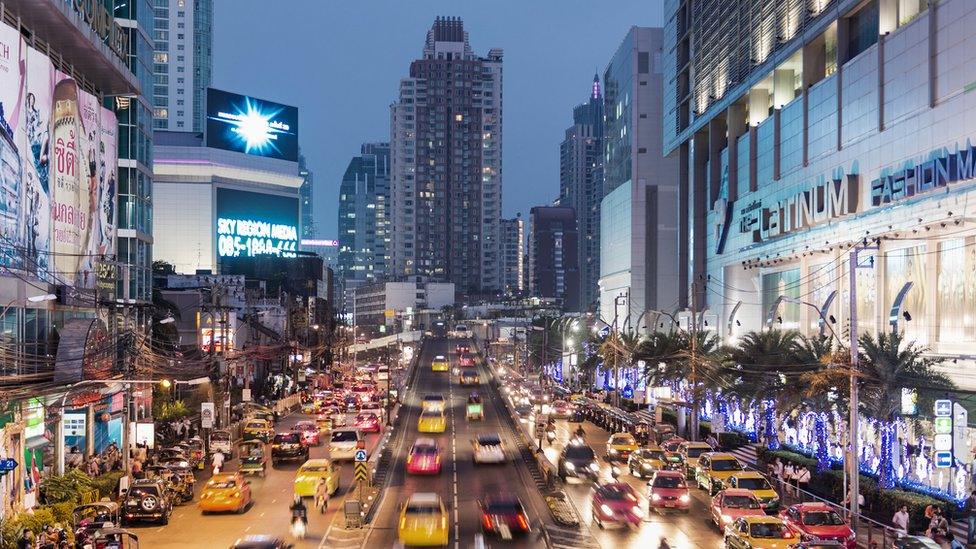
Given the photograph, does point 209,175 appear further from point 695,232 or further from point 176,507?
point 176,507

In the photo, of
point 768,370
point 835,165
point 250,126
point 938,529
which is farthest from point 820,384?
point 250,126

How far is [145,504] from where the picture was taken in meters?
36.2

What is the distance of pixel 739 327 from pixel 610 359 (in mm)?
11648

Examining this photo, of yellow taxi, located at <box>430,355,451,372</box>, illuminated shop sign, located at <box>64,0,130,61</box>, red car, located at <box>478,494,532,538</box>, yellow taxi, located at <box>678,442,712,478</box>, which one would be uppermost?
illuminated shop sign, located at <box>64,0,130,61</box>

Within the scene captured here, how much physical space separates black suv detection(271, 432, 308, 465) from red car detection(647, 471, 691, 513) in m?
22.7

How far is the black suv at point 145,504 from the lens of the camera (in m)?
36.1

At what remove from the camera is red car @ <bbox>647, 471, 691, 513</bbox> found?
3862 cm

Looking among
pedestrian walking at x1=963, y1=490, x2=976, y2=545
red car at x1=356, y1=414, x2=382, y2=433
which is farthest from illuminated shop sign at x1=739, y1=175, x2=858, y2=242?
red car at x1=356, y1=414, x2=382, y2=433

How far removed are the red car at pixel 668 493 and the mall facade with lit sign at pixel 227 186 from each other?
108 metres

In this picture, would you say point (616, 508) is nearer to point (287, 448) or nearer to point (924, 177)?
point (287, 448)

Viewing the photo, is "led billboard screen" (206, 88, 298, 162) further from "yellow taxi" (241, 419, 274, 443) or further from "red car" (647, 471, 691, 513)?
"red car" (647, 471, 691, 513)

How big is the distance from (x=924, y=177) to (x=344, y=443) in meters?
33.7

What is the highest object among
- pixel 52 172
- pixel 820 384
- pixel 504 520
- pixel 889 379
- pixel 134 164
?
pixel 134 164

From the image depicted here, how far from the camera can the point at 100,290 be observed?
50781mm
